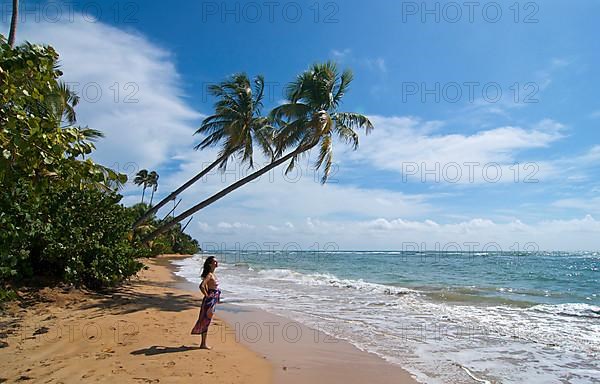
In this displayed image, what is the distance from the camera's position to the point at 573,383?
6.29 metres

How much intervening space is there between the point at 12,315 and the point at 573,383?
1007 cm

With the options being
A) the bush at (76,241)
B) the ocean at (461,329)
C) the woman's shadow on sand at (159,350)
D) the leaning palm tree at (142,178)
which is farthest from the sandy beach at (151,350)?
the leaning palm tree at (142,178)

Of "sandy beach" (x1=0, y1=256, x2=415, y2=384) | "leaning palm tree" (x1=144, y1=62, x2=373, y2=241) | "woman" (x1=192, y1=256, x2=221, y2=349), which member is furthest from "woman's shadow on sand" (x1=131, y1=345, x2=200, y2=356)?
"leaning palm tree" (x1=144, y1=62, x2=373, y2=241)

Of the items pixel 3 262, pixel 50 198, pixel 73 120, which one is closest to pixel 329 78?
pixel 73 120

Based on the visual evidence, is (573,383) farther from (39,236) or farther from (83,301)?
(39,236)

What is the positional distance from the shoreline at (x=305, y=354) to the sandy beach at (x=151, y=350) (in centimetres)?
2

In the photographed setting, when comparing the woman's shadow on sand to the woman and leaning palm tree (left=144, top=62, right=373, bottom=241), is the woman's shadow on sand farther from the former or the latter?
leaning palm tree (left=144, top=62, right=373, bottom=241)

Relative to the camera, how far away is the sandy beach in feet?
18.1

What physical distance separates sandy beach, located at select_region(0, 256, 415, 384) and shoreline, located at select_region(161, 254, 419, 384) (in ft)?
0.05

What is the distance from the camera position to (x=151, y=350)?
641 centimetres

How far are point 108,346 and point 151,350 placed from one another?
0.79 meters

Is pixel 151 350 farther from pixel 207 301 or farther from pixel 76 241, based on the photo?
pixel 76 241

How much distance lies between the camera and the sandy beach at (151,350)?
552 cm

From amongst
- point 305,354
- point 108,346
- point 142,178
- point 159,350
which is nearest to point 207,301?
point 159,350
